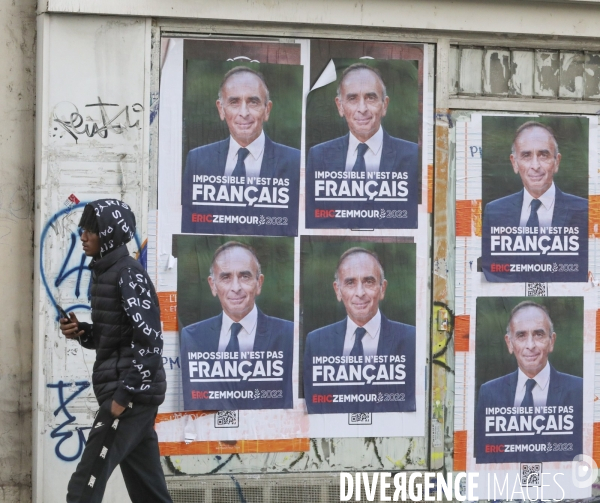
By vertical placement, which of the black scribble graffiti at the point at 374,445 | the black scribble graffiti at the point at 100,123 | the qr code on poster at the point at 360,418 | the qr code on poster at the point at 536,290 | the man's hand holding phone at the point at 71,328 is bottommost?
the black scribble graffiti at the point at 374,445

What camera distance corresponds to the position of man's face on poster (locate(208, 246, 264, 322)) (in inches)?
258

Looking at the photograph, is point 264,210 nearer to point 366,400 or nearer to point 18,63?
point 366,400

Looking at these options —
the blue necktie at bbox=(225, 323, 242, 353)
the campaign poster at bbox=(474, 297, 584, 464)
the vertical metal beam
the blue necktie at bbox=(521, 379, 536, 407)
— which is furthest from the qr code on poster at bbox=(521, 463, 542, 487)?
the blue necktie at bbox=(225, 323, 242, 353)

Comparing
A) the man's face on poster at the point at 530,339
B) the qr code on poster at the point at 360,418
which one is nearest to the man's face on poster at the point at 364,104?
the man's face on poster at the point at 530,339

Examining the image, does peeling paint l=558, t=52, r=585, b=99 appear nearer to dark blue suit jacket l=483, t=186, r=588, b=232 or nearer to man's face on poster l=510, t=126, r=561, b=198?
man's face on poster l=510, t=126, r=561, b=198

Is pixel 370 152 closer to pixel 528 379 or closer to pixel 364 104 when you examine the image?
pixel 364 104

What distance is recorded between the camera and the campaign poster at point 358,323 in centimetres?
666

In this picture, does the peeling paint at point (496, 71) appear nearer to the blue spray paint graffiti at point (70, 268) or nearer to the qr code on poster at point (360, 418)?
the qr code on poster at point (360, 418)

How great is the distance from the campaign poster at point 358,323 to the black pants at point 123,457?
5.50 feet

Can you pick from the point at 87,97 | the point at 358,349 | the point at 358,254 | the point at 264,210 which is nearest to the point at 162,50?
the point at 87,97

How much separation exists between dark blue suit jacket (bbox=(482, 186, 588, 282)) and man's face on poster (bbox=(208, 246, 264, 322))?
1.66 meters

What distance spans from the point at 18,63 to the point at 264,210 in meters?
1.92

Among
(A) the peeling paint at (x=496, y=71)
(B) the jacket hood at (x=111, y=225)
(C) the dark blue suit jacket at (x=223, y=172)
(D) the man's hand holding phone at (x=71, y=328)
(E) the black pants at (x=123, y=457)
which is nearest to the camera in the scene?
(E) the black pants at (x=123, y=457)

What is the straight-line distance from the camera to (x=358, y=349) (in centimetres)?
672
